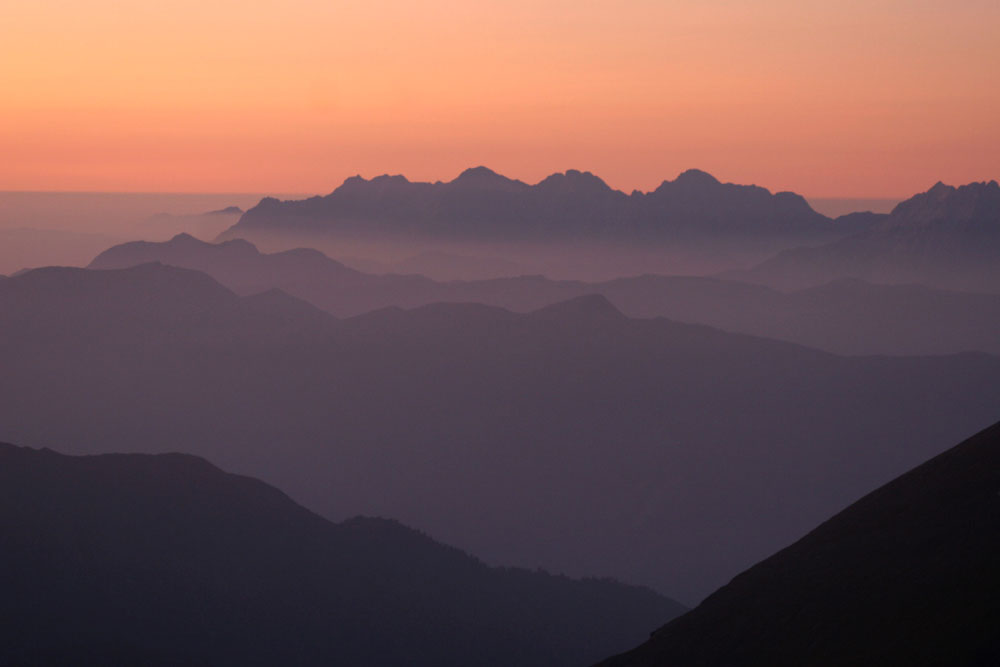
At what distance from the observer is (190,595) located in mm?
173625

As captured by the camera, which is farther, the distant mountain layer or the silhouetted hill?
the silhouetted hill

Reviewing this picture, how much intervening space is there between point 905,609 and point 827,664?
16.3ft

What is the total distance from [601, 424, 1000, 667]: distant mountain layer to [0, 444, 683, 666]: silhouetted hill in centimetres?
9839

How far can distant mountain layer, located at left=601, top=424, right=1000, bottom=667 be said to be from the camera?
5125cm

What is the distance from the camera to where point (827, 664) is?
5547 centimetres

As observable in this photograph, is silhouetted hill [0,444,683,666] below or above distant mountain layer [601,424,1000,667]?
below

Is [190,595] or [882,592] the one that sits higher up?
[882,592]

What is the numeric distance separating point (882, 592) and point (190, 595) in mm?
135887

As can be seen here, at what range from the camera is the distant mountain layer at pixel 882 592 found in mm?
51250

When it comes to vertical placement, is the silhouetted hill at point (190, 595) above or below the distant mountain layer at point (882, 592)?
below

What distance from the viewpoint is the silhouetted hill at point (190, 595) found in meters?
156

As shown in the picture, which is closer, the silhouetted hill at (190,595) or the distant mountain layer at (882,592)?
the distant mountain layer at (882,592)

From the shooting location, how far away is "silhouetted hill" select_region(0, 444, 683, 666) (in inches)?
6127

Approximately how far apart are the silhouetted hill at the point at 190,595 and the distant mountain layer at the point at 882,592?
9839 centimetres
